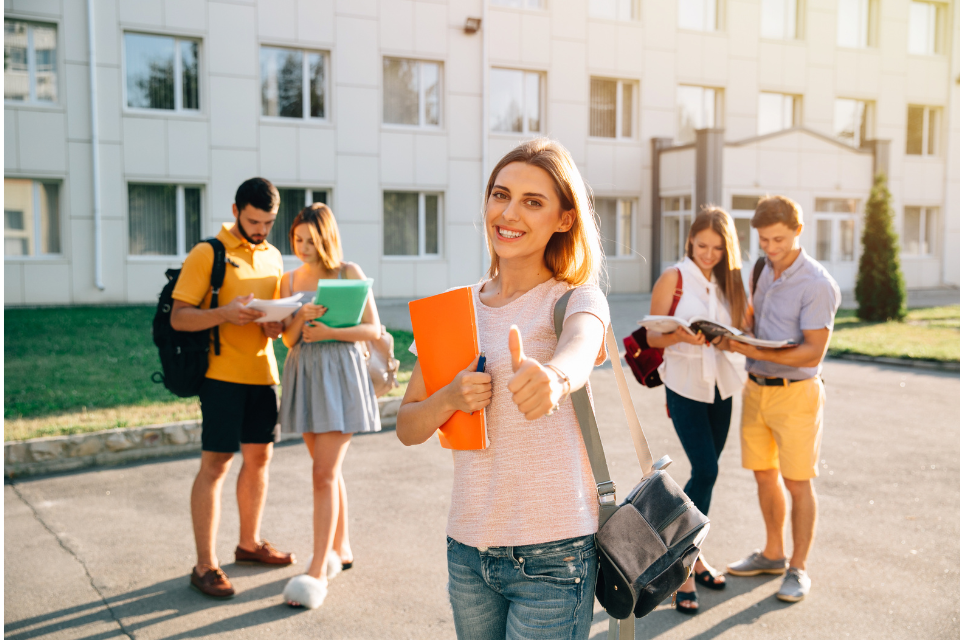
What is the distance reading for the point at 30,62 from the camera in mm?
17750

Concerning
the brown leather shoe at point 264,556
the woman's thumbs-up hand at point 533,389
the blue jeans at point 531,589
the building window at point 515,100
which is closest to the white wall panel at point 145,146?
the building window at point 515,100

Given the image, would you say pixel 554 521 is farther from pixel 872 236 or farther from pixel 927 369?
pixel 872 236

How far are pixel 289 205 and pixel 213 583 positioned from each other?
16883mm

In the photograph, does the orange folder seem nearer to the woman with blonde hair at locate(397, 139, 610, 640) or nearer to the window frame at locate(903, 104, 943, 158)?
the woman with blonde hair at locate(397, 139, 610, 640)

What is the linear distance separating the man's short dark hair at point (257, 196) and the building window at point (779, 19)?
79.0ft

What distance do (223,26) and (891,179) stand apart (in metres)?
21.5

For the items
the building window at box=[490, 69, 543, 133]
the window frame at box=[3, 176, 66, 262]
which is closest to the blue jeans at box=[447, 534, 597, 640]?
the window frame at box=[3, 176, 66, 262]

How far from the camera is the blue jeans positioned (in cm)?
196

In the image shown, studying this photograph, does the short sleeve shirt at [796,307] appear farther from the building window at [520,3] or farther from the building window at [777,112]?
the building window at [777,112]

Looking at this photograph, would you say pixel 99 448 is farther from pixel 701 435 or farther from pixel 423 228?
pixel 423 228

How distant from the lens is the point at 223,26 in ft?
62.0

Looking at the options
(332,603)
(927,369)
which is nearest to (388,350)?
(332,603)

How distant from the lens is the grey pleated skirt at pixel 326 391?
4.25 meters

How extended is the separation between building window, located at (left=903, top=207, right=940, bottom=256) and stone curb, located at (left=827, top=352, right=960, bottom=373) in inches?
690
